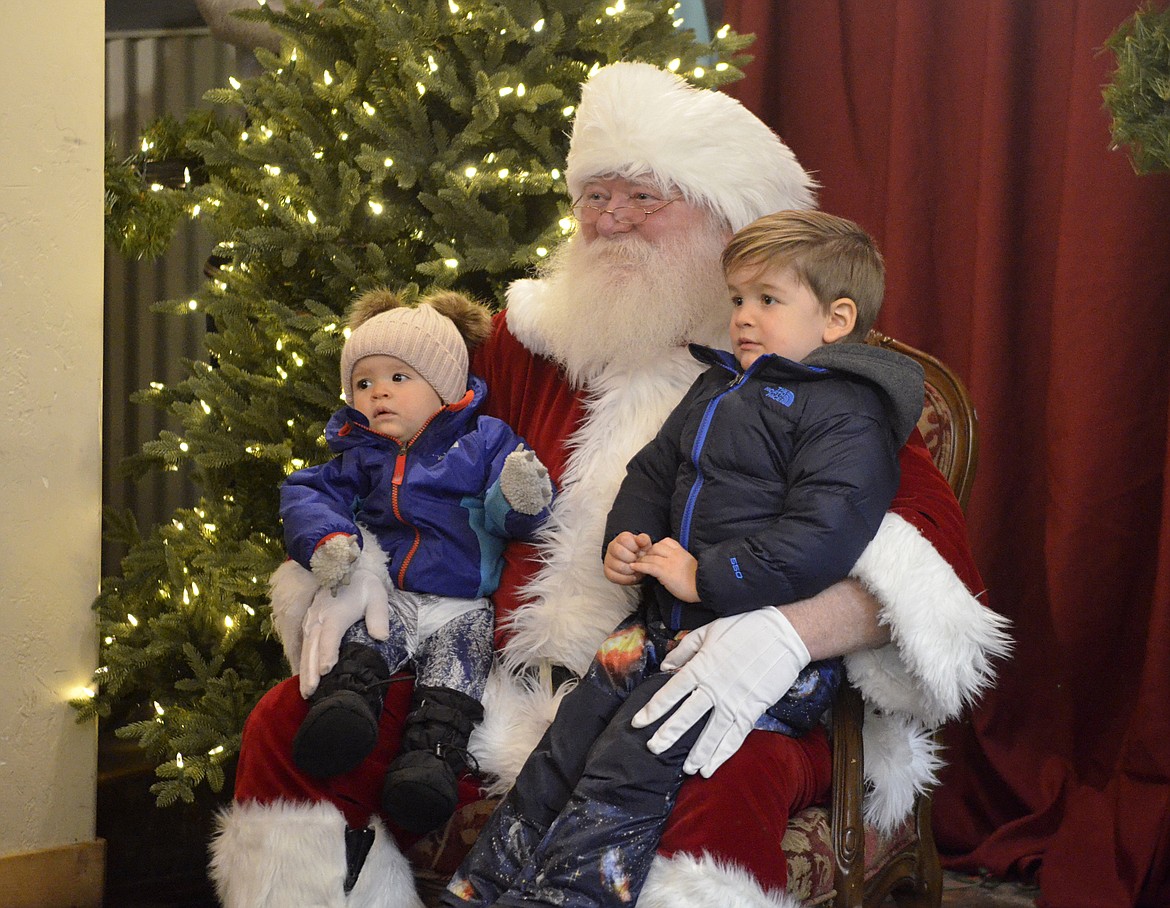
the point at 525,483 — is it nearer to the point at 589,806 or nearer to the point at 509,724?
the point at 509,724

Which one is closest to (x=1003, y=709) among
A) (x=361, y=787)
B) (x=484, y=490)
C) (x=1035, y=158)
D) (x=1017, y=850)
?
(x=1017, y=850)

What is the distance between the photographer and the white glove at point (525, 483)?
227 cm

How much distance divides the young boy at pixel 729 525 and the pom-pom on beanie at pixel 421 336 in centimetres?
50

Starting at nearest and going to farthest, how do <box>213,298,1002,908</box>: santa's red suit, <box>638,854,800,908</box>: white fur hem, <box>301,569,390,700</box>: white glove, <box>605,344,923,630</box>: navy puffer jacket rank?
1. <box>638,854,800,908</box>: white fur hem
2. <box>213,298,1002,908</box>: santa's red suit
3. <box>605,344,923,630</box>: navy puffer jacket
4. <box>301,569,390,700</box>: white glove

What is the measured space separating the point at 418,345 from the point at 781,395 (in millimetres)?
794

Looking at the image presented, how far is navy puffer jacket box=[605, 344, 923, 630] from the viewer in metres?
1.94

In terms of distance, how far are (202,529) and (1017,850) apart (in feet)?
7.52

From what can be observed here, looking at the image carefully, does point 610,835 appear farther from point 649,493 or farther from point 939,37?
point 939,37

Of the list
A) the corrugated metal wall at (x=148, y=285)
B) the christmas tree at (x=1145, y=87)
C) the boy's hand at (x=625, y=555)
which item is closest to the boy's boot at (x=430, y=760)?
the boy's hand at (x=625, y=555)

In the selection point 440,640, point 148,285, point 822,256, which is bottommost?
point 440,640

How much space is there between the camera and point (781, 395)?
2.08 meters

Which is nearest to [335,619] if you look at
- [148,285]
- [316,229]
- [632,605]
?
[632,605]

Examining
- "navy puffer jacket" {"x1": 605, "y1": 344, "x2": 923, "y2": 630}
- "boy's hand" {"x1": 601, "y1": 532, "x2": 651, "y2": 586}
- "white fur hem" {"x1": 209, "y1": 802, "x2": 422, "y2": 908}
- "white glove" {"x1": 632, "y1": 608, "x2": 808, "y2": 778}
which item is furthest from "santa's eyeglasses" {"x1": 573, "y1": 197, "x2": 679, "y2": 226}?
"white fur hem" {"x1": 209, "y1": 802, "x2": 422, "y2": 908}

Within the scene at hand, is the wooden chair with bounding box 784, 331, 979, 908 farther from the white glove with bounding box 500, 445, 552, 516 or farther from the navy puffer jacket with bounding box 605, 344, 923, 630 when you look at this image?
the white glove with bounding box 500, 445, 552, 516
